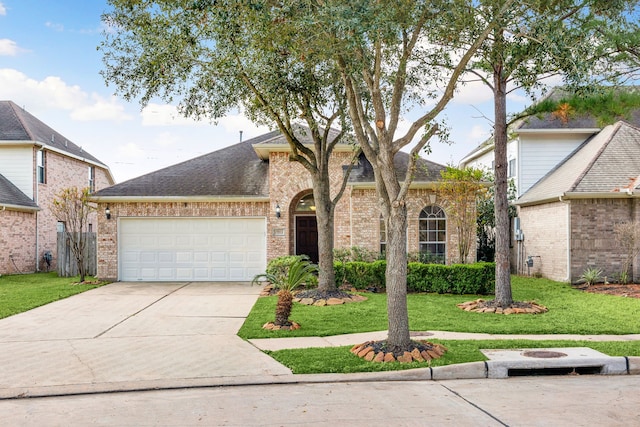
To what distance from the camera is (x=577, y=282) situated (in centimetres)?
1689

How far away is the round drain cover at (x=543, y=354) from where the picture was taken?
747 centimetres

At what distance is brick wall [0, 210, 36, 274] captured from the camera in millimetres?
20750

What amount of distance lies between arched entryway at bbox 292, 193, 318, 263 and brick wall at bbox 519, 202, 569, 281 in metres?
7.65

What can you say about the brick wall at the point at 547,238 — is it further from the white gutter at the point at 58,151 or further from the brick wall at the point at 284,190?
the white gutter at the point at 58,151

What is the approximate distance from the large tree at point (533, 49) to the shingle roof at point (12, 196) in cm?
1719

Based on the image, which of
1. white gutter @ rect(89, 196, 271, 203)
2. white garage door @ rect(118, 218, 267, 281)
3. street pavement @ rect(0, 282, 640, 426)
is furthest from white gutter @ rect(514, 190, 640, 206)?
street pavement @ rect(0, 282, 640, 426)

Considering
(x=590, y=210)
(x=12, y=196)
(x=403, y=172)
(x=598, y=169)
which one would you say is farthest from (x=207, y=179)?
(x=598, y=169)

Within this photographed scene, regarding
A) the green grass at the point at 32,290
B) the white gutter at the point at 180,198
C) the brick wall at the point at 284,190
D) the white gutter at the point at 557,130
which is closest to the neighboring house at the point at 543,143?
the white gutter at the point at 557,130

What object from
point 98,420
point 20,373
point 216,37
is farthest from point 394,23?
point 20,373

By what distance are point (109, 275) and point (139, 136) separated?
671 centimetres

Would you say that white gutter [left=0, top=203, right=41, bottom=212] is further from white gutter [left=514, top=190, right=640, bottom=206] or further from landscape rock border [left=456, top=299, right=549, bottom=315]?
white gutter [left=514, top=190, right=640, bottom=206]

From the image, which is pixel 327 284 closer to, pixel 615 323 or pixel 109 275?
pixel 615 323

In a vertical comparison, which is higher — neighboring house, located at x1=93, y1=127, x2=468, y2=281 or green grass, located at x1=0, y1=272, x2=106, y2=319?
neighboring house, located at x1=93, y1=127, x2=468, y2=281

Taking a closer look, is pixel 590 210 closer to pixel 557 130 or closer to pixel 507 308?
pixel 557 130
